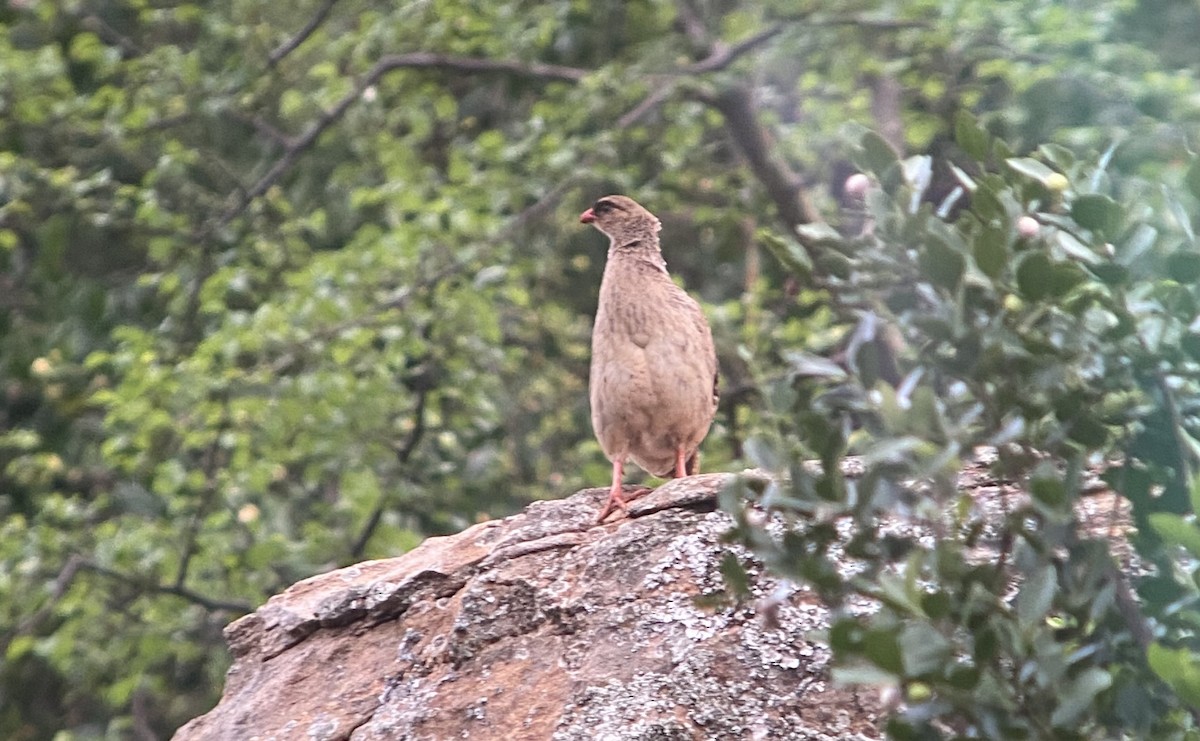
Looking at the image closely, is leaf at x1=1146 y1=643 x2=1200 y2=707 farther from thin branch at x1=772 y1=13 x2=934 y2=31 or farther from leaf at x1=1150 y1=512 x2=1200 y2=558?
thin branch at x1=772 y1=13 x2=934 y2=31

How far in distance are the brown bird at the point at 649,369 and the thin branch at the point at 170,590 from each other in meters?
3.45

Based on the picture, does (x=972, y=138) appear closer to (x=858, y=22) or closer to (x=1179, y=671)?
(x=1179, y=671)

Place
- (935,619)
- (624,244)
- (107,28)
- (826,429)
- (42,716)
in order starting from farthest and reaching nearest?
(42,716), (107,28), (624,244), (826,429), (935,619)

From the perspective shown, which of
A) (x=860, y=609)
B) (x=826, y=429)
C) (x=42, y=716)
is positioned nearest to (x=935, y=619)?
(x=826, y=429)

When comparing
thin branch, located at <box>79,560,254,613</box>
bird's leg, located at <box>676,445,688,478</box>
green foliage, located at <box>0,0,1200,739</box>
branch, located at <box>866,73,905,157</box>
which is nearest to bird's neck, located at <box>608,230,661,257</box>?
bird's leg, located at <box>676,445,688,478</box>

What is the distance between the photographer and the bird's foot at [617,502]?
406 centimetres

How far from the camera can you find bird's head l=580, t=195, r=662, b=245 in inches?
219

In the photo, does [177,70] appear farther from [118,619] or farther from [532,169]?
[118,619]

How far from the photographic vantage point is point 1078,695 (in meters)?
1.88

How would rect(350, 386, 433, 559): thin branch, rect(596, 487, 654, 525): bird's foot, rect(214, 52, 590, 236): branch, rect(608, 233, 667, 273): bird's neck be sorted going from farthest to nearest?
rect(214, 52, 590, 236): branch, rect(350, 386, 433, 559): thin branch, rect(608, 233, 667, 273): bird's neck, rect(596, 487, 654, 525): bird's foot

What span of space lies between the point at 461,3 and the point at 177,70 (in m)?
1.67

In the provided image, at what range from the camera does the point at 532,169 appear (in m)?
8.64

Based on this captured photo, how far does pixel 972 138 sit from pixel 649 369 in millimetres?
2765

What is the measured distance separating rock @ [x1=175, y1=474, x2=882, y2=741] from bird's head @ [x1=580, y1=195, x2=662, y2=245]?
4.96 ft
